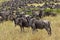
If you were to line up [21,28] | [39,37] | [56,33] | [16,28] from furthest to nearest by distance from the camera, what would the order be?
[16,28], [21,28], [56,33], [39,37]

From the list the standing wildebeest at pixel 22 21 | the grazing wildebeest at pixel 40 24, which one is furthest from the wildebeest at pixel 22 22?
the grazing wildebeest at pixel 40 24

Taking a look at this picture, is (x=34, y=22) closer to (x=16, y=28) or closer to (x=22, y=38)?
(x=22, y=38)

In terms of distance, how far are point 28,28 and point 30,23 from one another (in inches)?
86.5

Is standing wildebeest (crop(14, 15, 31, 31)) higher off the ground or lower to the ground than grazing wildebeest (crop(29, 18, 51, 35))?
lower

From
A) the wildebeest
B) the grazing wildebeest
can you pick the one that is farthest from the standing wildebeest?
the grazing wildebeest

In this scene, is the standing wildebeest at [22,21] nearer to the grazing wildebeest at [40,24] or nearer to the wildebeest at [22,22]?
the wildebeest at [22,22]

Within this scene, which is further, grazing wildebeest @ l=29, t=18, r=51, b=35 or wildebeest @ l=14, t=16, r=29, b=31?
wildebeest @ l=14, t=16, r=29, b=31

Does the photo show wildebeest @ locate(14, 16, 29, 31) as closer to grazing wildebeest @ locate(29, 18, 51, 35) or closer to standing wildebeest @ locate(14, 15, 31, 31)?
standing wildebeest @ locate(14, 15, 31, 31)

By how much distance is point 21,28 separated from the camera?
2389cm

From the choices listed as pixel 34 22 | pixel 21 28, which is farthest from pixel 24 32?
pixel 34 22

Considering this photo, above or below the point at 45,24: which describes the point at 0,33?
below

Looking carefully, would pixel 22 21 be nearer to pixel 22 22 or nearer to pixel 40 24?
pixel 22 22

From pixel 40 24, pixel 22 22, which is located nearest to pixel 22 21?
pixel 22 22

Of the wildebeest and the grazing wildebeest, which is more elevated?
the grazing wildebeest
